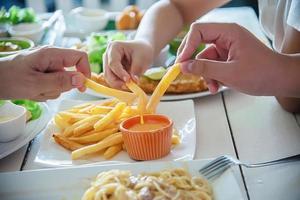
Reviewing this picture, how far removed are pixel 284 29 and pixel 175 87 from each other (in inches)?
13.3

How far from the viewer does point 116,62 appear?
1130 millimetres

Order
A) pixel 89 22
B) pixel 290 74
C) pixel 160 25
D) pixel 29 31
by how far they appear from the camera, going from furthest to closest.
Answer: pixel 89 22 < pixel 29 31 < pixel 160 25 < pixel 290 74

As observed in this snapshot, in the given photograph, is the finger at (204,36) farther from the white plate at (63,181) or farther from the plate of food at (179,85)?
the plate of food at (179,85)

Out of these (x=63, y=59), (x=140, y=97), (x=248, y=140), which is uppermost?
(x=63, y=59)

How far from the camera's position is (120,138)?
1.07m

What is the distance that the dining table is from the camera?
3.09ft

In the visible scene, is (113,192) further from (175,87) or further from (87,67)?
(175,87)

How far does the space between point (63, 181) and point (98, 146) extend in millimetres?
156

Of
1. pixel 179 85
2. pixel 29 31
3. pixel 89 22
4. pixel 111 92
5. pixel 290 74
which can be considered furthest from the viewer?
pixel 89 22

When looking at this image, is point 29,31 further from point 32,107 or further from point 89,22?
point 32,107

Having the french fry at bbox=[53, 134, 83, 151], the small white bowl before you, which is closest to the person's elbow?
the french fry at bbox=[53, 134, 83, 151]

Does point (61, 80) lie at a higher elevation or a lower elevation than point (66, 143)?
higher

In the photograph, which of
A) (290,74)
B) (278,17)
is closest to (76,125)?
(290,74)

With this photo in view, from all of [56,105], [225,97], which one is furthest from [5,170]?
[225,97]
